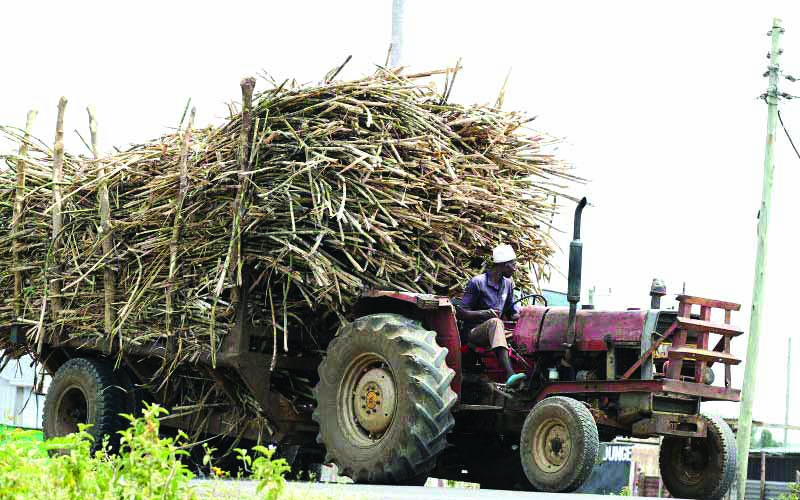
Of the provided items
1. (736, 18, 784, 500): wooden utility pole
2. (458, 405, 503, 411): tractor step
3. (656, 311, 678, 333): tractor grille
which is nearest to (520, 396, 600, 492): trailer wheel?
(458, 405, 503, 411): tractor step

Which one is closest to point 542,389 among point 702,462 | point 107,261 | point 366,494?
point 702,462

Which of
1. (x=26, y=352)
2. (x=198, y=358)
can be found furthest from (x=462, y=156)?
(x=26, y=352)

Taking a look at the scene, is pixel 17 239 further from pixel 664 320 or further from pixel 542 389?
pixel 664 320

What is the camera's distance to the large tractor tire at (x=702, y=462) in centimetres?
1052

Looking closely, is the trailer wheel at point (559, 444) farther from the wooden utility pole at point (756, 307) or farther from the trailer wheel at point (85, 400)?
the wooden utility pole at point (756, 307)

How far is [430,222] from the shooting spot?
1184cm

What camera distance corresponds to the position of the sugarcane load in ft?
34.5

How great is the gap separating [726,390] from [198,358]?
4839 millimetres

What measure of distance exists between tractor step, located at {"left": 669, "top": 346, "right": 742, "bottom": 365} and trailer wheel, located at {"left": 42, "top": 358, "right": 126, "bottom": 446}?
592 centimetres

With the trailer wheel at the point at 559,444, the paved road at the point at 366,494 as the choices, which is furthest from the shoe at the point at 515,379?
the paved road at the point at 366,494

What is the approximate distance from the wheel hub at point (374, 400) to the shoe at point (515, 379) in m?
1.04

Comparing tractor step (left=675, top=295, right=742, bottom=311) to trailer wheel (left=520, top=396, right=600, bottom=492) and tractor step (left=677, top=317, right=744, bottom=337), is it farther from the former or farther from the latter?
trailer wheel (left=520, top=396, right=600, bottom=492)

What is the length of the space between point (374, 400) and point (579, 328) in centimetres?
185

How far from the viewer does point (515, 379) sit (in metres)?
11.2
